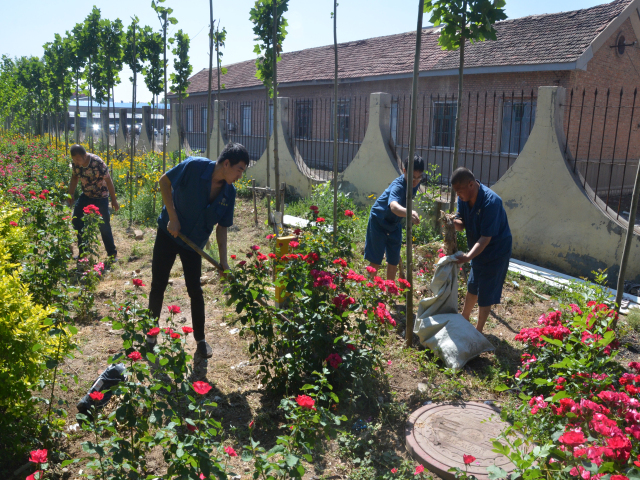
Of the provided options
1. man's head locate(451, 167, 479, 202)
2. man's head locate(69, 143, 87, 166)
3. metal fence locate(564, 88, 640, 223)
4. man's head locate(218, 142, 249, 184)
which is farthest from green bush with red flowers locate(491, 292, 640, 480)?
metal fence locate(564, 88, 640, 223)

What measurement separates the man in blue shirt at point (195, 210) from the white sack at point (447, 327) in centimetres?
179

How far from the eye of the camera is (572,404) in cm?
214

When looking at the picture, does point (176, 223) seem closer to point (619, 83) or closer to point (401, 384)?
point (401, 384)

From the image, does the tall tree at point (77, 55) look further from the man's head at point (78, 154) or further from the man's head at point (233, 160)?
the man's head at point (233, 160)

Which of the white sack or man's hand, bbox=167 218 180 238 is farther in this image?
the white sack

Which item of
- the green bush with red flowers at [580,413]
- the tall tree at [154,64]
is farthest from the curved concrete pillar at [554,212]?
the tall tree at [154,64]

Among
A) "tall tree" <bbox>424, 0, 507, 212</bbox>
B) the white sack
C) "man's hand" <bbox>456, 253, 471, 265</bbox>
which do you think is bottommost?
the white sack

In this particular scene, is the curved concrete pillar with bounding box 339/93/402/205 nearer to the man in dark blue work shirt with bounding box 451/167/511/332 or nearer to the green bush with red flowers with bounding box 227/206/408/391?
the man in dark blue work shirt with bounding box 451/167/511/332

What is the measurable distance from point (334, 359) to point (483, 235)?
6.08 feet

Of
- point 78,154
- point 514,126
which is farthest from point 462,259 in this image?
point 514,126

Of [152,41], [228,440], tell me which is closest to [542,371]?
[228,440]

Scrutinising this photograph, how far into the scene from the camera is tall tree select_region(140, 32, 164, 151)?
10.7 metres

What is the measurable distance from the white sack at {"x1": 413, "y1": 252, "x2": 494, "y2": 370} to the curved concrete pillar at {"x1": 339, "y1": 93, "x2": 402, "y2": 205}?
492 cm

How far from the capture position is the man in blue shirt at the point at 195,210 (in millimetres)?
3850
